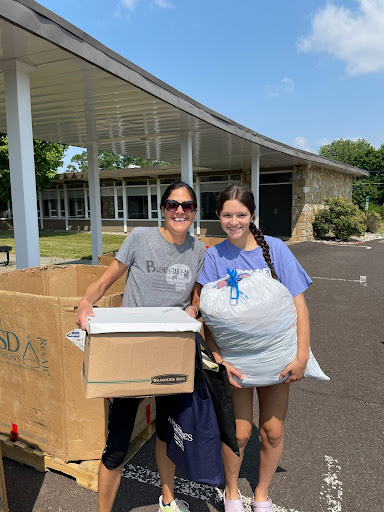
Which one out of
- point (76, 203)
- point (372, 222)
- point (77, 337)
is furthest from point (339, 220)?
point (77, 337)

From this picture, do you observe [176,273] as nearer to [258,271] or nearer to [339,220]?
[258,271]

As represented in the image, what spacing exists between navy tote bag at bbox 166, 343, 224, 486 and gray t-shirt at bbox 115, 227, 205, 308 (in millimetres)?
352

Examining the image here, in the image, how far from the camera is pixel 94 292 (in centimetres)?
193

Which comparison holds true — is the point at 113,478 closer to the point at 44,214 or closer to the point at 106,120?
the point at 106,120

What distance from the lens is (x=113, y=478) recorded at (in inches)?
76.0

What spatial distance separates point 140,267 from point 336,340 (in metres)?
3.84

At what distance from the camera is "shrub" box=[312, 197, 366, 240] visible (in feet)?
54.9

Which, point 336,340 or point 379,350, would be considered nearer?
point 379,350

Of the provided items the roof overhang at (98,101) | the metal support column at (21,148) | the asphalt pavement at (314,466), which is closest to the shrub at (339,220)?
the roof overhang at (98,101)

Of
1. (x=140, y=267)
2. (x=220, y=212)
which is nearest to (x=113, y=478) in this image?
(x=140, y=267)

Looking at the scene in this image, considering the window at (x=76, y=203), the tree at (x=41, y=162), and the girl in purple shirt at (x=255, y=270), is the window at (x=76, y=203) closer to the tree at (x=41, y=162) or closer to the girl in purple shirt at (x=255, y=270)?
the tree at (x=41, y=162)

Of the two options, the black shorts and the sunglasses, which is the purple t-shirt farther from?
the black shorts

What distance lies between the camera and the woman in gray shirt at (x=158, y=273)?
6.34 ft

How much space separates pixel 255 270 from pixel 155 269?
529 mm
